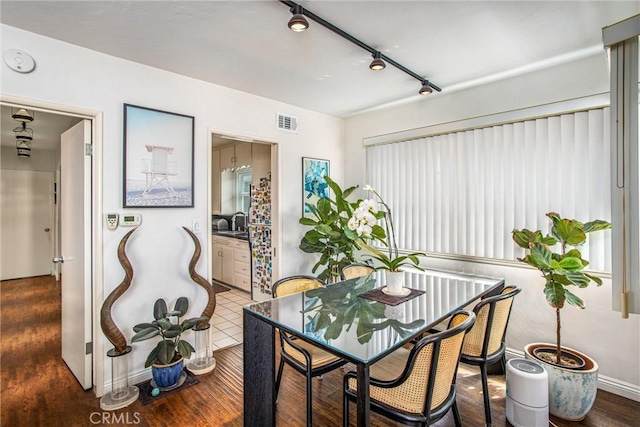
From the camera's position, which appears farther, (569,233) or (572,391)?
(569,233)

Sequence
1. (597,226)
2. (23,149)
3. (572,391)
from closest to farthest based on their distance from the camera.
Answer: (572,391), (597,226), (23,149)

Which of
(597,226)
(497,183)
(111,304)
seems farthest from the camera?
(497,183)

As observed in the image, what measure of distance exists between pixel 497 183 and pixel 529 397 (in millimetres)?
1805

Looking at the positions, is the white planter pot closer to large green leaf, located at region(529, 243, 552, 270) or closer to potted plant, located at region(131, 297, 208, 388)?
large green leaf, located at region(529, 243, 552, 270)

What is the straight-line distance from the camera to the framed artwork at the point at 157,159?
2.47 m

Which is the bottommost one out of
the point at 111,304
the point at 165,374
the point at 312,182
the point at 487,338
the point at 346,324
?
the point at 165,374

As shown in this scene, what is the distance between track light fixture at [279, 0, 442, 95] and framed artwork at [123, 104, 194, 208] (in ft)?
4.87

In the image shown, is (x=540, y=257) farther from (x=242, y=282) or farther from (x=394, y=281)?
(x=242, y=282)

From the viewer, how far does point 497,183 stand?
294cm

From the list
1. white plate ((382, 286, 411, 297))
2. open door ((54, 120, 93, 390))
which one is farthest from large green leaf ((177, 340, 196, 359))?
white plate ((382, 286, 411, 297))

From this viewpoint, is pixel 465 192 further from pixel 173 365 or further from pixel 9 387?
pixel 9 387

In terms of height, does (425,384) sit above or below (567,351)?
above

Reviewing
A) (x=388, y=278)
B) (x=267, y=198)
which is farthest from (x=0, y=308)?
(x=388, y=278)

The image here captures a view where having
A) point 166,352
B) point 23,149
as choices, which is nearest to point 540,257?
point 166,352
